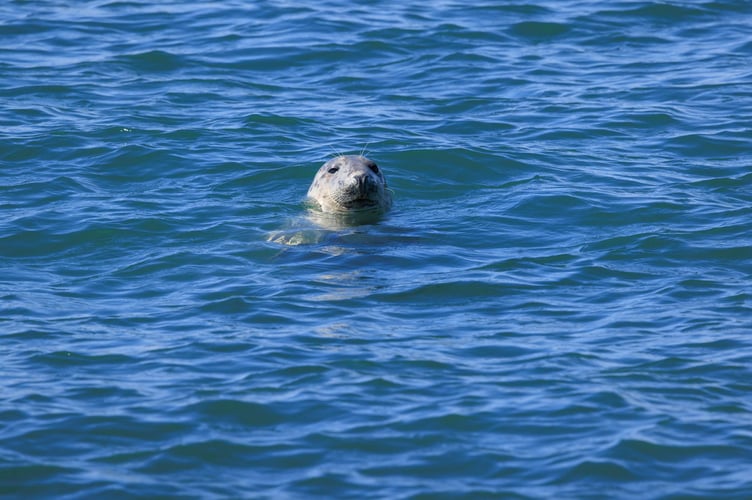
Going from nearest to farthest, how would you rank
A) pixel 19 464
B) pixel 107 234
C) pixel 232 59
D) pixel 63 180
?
pixel 19 464 < pixel 107 234 < pixel 63 180 < pixel 232 59

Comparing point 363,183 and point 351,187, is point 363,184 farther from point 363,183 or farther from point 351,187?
point 351,187

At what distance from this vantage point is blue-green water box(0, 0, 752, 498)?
734 centimetres

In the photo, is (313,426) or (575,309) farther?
(575,309)

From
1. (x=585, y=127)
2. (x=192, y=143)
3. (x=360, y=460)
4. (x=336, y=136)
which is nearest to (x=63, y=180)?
(x=192, y=143)

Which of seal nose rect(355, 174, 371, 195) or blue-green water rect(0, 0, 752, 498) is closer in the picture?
blue-green water rect(0, 0, 752, 498)

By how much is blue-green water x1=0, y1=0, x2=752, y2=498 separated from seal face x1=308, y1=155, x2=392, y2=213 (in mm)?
396

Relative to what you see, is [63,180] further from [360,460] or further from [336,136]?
[360,460]

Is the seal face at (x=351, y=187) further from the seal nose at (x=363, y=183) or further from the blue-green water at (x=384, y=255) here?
the blue-green water at (x=384, y=255)

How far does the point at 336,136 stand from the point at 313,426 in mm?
7801

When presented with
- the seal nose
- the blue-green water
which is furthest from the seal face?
the blue-green water

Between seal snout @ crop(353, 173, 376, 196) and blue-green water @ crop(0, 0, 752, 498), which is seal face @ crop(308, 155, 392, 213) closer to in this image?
seal snout @ crop(353, 173, 376, 196)

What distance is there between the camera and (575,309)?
9727 mm

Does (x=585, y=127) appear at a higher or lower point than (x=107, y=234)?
higher

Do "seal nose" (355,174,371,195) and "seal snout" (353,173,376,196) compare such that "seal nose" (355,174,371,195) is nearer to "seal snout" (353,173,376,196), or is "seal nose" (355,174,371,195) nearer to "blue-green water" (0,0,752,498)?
"seal snout" (353,173,376,196)
